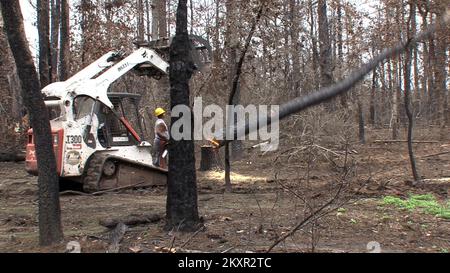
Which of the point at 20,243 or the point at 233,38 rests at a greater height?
the point at 233,38

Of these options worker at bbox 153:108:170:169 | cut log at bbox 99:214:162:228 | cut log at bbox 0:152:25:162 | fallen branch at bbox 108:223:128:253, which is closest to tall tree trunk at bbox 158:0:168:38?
worker at bbox 153:108:170:169

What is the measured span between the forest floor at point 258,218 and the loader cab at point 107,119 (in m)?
1.28

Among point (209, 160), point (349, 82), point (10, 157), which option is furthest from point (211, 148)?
point (349, 82)

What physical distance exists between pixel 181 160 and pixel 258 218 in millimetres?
1946

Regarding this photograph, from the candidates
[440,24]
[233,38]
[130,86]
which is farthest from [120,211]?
[130,86]

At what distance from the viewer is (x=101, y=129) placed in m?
12.0

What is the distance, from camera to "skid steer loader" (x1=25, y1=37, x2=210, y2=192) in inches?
450

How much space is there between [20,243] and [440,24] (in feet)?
21.3

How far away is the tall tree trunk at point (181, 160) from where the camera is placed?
707 cm

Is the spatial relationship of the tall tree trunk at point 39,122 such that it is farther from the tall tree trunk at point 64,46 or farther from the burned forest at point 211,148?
the tall tree trunk at point 64,46

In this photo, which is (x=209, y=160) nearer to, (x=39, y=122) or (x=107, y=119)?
(x=107, y=119)

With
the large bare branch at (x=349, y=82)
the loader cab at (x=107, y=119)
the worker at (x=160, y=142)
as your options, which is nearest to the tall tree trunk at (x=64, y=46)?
the loader cab at (x=107, y=119)

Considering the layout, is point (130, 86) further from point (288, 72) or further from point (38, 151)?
point (38, 151)
